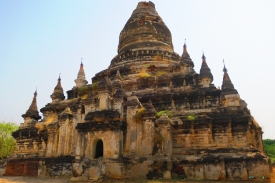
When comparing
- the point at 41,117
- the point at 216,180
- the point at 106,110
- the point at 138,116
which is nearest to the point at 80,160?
the point at 106,110

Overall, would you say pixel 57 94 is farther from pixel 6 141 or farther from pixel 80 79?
pixel 6 141

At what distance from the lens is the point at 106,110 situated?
1227cm

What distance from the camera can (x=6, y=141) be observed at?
29828 millimetres

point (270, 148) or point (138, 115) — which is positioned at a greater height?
point (138, 115)

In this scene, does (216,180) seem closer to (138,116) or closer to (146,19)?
(138,116)

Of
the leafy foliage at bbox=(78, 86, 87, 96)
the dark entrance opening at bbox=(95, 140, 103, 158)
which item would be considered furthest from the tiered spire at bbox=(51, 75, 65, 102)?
the dark entrance opening at bbox=(95, 140, 103, 158)

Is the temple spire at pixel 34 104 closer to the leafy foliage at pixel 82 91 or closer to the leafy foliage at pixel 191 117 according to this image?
the leafy foliage at pixel 82 91

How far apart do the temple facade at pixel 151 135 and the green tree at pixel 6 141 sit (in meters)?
13.8

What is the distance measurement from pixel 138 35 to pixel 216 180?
15243mm

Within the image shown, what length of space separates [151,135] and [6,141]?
24839 millimetres

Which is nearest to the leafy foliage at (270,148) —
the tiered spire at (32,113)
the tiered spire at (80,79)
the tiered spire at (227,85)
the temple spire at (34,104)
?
the tiered spire at (227,85)

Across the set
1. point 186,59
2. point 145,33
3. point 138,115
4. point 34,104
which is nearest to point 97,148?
point 138,115

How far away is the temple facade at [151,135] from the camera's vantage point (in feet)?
36.4

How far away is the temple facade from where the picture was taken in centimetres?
1111
